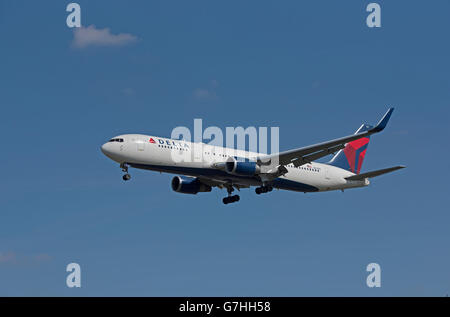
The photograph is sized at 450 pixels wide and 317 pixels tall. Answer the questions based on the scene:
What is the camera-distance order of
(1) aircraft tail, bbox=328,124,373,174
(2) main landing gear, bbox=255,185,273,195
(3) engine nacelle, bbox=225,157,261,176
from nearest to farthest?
(3) engine nacelle, bbox=225,157,261,176 → (2) main landing gear, bbox=255,185,273,195 → (1) aircraft tail, bbox=328,124,373,174

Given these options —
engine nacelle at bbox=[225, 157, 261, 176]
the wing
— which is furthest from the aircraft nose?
the wing

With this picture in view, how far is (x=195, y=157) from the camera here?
195 ft

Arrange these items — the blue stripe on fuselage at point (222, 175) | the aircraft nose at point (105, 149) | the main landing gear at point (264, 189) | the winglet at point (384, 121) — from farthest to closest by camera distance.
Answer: the main landing gear at point (264, 189), the blue stripe on fuselage at point (222, 175), the aircraft nose at point (105, 149), the winglet at point (384, 121)

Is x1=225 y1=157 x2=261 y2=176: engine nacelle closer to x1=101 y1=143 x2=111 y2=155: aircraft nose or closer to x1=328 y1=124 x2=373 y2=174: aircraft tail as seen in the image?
x1=101 y1=143 x2=111 y2=155: aircraft nose

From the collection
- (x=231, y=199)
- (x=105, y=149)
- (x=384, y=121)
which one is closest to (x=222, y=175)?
(x=231, y=199)

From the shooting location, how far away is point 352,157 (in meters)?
73.8

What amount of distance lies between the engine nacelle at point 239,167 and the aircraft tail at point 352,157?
1388 centimetres

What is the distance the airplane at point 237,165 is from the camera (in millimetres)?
57719

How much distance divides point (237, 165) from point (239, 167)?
25cm

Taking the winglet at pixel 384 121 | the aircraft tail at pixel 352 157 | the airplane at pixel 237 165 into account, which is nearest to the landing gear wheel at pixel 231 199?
the airplane at pixel 237 165

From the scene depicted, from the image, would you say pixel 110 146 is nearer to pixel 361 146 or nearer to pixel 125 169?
pixel 125 169

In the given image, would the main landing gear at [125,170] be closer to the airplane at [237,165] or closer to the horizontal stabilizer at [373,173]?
the airplane at [237,165]

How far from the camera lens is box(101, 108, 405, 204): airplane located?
2272 inches
